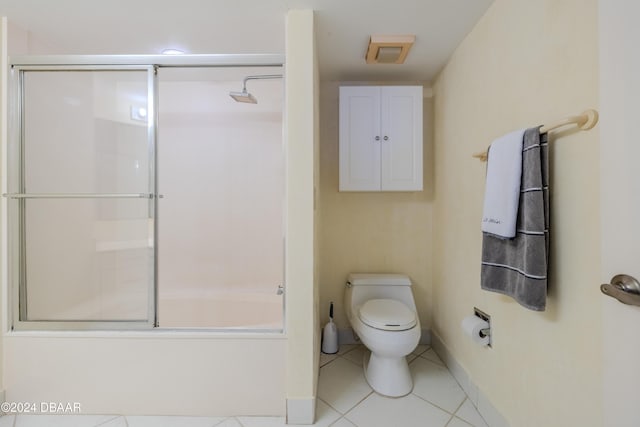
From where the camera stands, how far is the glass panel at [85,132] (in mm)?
1550

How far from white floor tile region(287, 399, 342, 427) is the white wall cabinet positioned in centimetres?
139

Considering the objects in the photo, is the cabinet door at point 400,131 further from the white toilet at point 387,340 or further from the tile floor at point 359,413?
the tile floor at point 359,413

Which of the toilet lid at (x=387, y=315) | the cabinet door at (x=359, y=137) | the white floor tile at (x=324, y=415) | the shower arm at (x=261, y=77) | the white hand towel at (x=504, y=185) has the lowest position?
the white floor tile at (x=324, y=415)

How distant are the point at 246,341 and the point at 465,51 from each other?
2095 millimetres

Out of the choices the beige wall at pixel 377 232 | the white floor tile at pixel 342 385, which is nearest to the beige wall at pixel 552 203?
the beige wall at pixel 377 232

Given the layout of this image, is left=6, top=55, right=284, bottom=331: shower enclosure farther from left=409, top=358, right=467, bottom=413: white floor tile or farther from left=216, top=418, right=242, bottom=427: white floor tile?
left=409, top=358, right=467, bottom=413: white floor tile

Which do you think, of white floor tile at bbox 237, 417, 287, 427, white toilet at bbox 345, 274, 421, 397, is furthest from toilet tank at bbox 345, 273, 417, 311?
white floor tile at bbox 237, 417, 287, 427

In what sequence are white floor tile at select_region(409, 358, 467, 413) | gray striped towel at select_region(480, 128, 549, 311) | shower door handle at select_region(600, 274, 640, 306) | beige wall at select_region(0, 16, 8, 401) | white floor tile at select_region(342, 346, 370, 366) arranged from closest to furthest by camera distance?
shower door handle at select_region(600, 274, 640, 306) < gray striped towel at select_region(480, 128, 549, 311) < beige wall at select_region(0, 16, 8, 401) < white floor tile at select_region(409, 358, 467, 413) < white floor tile at select_region(342, 346, 370, 366)

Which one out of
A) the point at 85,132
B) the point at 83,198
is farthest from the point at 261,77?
the point at 83,198

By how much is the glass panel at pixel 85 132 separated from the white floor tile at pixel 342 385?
1.61 metres

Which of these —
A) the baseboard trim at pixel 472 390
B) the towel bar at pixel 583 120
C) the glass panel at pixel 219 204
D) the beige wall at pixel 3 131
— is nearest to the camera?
the towel bar at pixel 583 120

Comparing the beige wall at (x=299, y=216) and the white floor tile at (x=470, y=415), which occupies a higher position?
the beige wall at (x=299, y=216)

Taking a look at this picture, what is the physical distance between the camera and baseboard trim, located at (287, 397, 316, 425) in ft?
4.50

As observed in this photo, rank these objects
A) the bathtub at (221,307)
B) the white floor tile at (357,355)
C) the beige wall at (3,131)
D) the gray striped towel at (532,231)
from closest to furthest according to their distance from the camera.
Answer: the gray striped towel at (532,231)
the beige wall at (3,131)
the white floor tile at (357,355)
the bathtub at (221,307)
